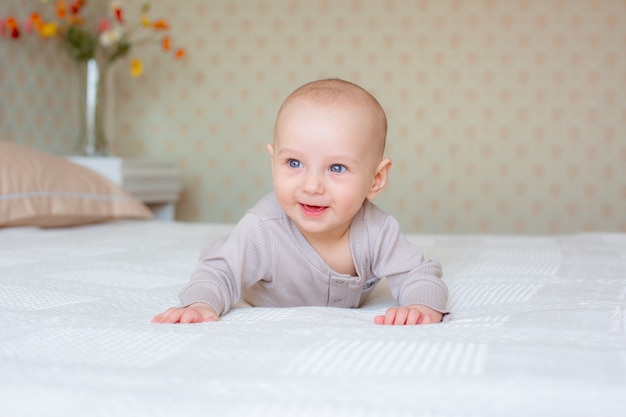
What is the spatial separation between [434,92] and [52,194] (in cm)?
208

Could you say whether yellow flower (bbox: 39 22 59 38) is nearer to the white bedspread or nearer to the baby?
the white bedspread

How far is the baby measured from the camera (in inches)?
44.5

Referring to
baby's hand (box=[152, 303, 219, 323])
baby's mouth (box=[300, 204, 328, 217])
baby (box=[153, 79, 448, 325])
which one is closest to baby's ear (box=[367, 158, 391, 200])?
baby (box=[153, 79, 448, 325])

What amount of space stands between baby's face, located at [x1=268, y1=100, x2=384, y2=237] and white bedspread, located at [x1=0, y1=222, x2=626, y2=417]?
0.16 m

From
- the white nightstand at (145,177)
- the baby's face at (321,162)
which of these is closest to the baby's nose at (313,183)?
the baby's face at (321,162)

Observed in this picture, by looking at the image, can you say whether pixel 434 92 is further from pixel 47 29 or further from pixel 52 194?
pixel 52 194

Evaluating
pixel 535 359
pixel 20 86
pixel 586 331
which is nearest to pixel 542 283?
pixel 586 331

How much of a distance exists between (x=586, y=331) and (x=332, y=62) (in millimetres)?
3086

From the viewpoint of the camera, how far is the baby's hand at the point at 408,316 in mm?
1052

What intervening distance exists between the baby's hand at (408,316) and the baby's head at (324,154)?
177 millimetres

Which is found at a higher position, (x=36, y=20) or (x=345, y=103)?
(x=36, y=20)

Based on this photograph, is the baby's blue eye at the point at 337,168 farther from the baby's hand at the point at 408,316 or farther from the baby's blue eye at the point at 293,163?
the baby's hand at the point at 408,316

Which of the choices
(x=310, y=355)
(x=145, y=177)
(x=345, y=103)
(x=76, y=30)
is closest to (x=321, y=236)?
(x=345, y=103)

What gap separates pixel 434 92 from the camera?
377 cm
